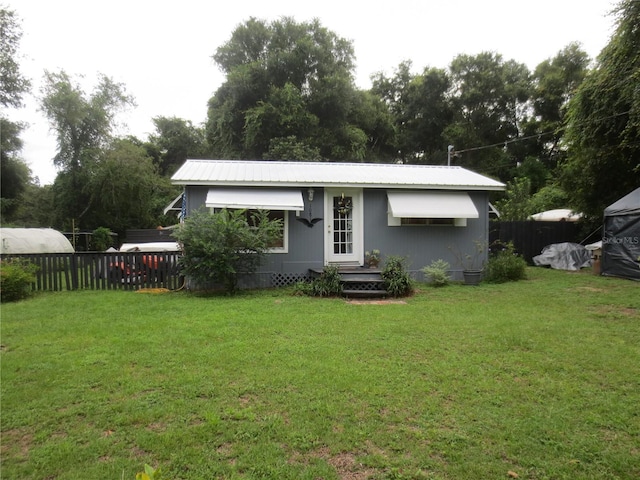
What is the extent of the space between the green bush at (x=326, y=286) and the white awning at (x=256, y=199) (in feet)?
5.29

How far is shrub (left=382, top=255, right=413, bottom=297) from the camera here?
764cm

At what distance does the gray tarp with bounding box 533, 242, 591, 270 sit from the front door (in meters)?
7.84

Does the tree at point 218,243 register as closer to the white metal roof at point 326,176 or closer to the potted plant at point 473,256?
the white metal roof at point 326,176

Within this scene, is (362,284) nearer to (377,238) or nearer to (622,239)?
(377,238)

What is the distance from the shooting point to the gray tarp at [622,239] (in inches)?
375

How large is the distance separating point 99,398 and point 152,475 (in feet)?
7.68

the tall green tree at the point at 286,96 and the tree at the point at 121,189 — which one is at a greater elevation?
the tall green tree at the point at 286,96

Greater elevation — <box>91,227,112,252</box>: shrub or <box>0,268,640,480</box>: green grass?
<box>91,227,112,252</box>: shrub

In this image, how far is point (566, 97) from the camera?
2370 centimetres

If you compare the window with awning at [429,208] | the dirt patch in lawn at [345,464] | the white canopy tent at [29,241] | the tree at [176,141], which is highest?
the tree at [176,141]

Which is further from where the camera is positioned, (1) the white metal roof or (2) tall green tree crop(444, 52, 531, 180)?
(2) tall green tree crop(444, 52, 531, 180)

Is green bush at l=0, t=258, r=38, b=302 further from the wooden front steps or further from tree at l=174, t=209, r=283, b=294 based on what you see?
the wooden front steps

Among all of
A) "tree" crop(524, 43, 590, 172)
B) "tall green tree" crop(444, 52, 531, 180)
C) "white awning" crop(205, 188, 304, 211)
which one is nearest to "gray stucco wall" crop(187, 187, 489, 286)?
"white awning" crop(205, 188, 304, 211)

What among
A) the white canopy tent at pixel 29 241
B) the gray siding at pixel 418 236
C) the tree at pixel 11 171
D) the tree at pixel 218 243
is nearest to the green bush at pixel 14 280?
the tree at pixel 218 243
